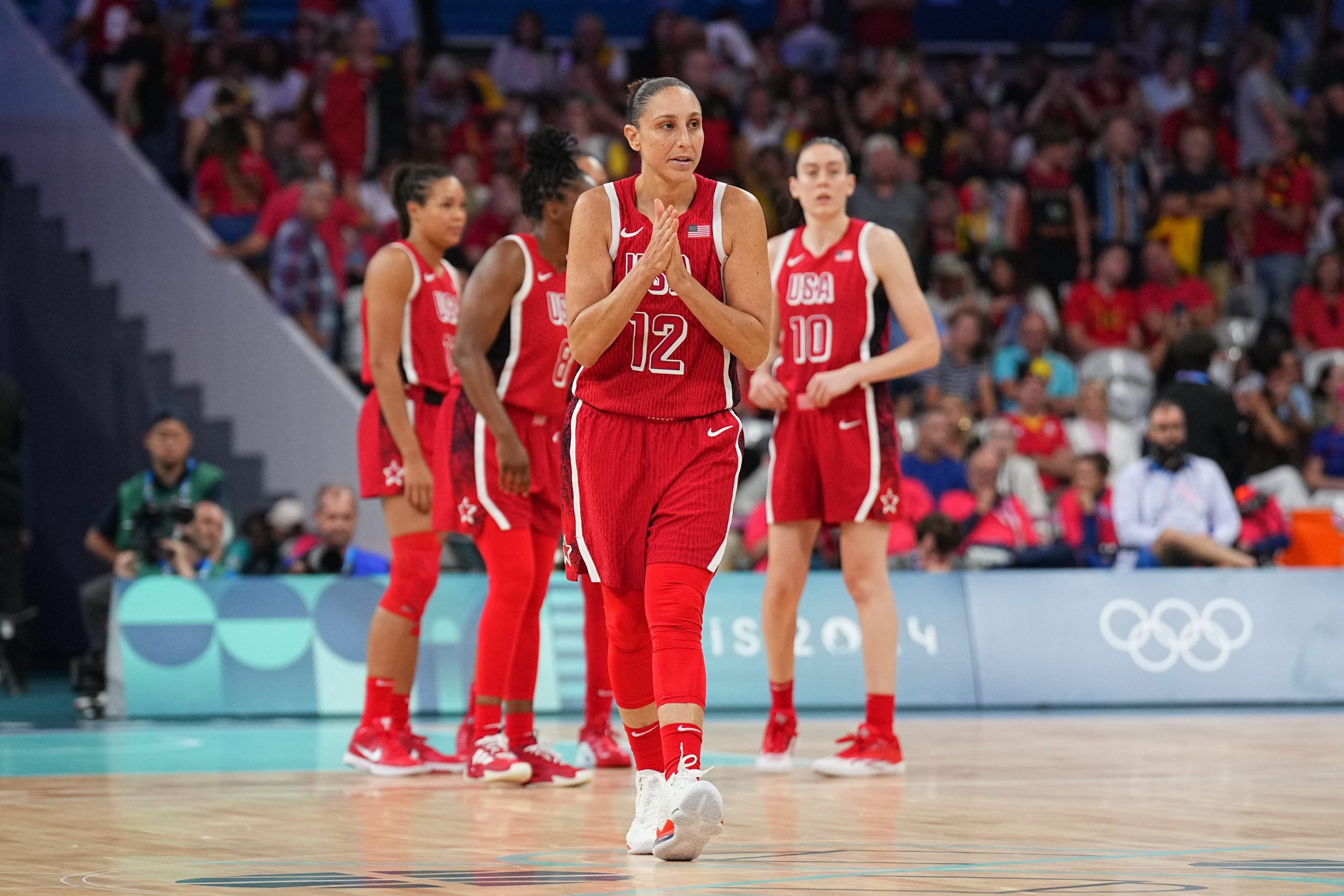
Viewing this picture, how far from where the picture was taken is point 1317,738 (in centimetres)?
850

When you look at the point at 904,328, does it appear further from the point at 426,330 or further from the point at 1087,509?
the point at 1087,509

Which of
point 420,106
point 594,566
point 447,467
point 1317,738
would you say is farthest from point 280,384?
point 594,566

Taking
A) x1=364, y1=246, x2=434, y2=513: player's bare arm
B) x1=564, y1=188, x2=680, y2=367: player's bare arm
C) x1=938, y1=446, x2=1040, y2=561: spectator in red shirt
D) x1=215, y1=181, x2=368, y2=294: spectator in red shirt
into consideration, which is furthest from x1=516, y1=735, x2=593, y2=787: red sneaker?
x1=215, y1=181, x2=368, y2=294: spectator in red shirt

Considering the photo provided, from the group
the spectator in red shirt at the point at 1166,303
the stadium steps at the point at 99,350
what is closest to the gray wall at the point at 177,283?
the stadium steps at the point at 99,350

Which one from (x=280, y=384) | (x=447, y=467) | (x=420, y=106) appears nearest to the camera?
(x=447, y=467)

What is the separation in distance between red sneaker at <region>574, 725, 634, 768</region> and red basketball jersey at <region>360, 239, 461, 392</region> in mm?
1538

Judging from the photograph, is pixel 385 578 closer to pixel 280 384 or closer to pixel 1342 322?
pixel 280 384

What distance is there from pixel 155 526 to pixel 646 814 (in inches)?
257

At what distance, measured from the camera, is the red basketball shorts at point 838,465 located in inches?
288

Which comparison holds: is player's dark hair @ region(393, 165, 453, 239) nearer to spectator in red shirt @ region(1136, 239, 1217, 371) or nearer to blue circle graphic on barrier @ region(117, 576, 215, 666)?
blue circle graphic on barrier @ region(117, 576, 215, 666)

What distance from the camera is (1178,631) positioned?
1055cm

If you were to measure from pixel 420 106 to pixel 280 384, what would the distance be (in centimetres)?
370

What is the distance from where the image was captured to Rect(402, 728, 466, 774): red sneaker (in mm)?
7324

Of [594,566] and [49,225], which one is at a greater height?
[49,225]
